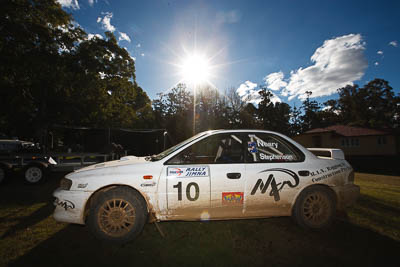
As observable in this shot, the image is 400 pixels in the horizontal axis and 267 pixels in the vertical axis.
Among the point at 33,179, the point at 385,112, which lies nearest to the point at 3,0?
the point at 33,179

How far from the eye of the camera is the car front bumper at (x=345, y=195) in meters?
3.01

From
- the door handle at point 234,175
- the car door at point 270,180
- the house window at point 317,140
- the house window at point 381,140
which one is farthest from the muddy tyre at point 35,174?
the house window at point 381,140

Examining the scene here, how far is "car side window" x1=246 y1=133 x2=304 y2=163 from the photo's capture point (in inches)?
119

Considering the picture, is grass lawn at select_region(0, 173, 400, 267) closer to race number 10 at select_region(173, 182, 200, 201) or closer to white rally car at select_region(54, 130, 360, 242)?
white rally car at select_region(54, 130, 360, 242)

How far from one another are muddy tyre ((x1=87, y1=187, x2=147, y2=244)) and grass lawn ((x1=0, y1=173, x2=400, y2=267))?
0.17m

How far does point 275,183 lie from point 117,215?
8.15 feet

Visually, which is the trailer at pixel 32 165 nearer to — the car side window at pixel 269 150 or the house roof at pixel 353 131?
the car side window at pixel 269 150

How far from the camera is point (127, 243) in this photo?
266 centimetres

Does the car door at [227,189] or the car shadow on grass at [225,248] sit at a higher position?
the car door at [227,189]

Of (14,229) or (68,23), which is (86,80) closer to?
(68,23)

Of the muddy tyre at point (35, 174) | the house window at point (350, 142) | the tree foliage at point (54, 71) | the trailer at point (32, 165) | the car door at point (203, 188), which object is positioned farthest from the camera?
the house window at point (350, 142)

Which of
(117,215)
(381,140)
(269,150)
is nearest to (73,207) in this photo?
(117,215)

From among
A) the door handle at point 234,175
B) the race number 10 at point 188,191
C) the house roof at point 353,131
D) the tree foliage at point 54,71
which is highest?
the tree foliage at point 54,71

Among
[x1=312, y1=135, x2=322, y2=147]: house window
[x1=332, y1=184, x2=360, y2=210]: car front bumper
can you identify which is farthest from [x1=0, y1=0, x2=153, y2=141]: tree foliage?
[x1=312, y1=135, x2=322, y2=147]: house window
